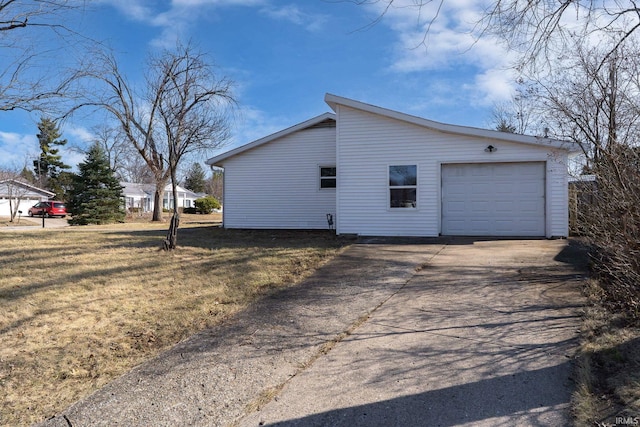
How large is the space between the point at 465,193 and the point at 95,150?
26730 mm

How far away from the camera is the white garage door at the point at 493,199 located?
10906 millimetres

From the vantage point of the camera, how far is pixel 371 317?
15.3 ft

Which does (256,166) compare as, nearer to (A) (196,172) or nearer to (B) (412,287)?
(B) (412,287)

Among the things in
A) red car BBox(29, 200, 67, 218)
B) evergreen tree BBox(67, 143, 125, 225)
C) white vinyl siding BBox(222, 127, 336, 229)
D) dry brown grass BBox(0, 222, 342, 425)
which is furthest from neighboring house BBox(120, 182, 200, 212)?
dry brown grass BBox(0, 222, 342, 425)

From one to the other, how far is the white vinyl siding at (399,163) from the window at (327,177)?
8.64 feet

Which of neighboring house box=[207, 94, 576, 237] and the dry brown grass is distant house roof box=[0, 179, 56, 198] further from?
neighboring house box=[207, 94, 576, 237]

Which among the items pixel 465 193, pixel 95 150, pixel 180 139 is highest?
pixel 95 150

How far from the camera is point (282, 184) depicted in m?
15.1

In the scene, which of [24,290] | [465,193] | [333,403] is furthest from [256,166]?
[333,403]

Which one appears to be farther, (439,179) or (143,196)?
(143,196)

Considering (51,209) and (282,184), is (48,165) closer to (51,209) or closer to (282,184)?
(51,209)

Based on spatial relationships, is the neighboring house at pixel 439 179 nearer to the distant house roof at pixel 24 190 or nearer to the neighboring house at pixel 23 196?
the distant house roof at pixel 24 190

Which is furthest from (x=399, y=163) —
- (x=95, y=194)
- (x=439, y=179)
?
(x=95, y=194)

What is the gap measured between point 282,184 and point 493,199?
283 inches
